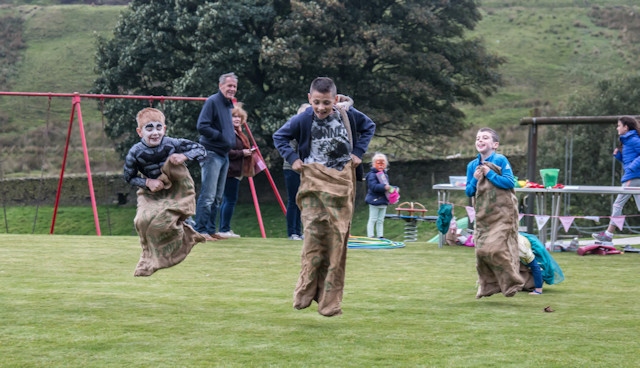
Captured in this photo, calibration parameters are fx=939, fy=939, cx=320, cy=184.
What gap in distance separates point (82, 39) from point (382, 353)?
2077 inches

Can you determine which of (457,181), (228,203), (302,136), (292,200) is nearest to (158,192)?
(302,136)

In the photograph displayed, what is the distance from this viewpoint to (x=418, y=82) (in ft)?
103

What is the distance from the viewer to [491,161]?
8602 mm

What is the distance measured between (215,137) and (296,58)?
17.5m

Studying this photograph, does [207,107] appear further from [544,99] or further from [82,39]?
[82,39]

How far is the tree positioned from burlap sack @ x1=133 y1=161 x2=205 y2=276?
67.4 ft

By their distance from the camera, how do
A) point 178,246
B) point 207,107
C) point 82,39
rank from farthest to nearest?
point 82,39, point 207,107, point 178,246

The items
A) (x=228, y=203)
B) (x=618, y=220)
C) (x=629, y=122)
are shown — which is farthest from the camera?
(x=629, y=122)

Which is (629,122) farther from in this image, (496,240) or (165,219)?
(165,219)

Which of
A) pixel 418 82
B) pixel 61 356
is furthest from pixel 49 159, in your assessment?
pixel 61 356

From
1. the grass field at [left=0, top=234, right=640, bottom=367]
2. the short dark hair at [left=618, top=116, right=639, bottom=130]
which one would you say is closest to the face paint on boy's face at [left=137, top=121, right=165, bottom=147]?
the grass field at [left=0, top=234, right=640, bottom=367]

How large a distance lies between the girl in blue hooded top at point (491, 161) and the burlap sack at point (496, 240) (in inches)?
2.7

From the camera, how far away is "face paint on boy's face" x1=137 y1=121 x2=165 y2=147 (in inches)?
332

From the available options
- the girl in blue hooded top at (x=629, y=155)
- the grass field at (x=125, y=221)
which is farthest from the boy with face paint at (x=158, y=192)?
the grass field at (x=125, y=221)
